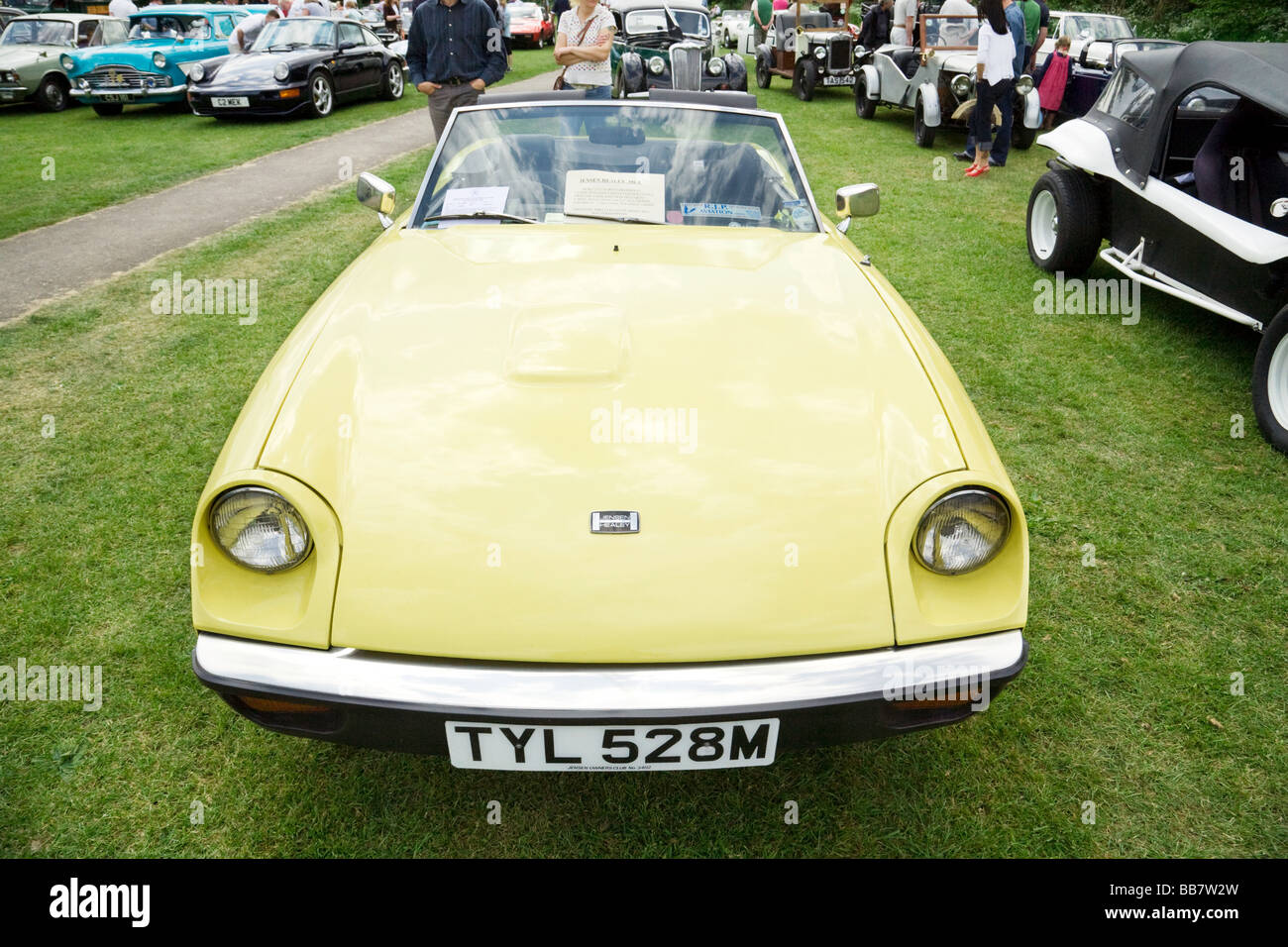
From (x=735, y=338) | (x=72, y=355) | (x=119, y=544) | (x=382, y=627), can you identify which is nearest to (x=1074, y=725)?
(x=735, y=338)

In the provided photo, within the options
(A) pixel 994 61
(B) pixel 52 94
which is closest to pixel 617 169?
(A) pixel 994 61

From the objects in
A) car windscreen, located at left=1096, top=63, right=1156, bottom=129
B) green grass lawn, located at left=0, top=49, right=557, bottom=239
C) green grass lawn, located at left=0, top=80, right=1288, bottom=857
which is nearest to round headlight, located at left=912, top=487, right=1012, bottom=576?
green grass lawn, located at left=0, top=80, right=1288, bottom=857

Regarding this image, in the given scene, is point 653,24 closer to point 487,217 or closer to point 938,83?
point 938,83

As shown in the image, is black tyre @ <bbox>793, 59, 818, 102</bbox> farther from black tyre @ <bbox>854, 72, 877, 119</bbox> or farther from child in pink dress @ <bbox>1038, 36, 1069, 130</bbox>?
child in pink dress @ <bbox>1038, 36, 1069, 130</bbox>

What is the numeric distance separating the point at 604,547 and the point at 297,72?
12.1 meters

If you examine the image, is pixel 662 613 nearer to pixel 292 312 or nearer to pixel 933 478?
pixel 933 478

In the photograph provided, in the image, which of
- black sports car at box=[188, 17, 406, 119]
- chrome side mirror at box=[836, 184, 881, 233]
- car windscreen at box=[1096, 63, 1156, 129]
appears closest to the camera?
chrome side mirror at box=[836, 184, 881, 233]

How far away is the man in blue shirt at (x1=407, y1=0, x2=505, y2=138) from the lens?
6211mm

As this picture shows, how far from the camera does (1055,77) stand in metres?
10.7

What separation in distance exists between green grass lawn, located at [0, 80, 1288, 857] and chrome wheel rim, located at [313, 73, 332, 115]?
8.54 meters

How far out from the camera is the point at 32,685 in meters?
2.21

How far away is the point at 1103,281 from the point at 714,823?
5057 millimetres

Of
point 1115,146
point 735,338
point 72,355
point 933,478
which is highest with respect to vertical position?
point 1115,146

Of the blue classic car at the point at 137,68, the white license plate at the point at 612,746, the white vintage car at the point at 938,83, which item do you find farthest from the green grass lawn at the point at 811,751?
the blue classic car at the point at 137,68
